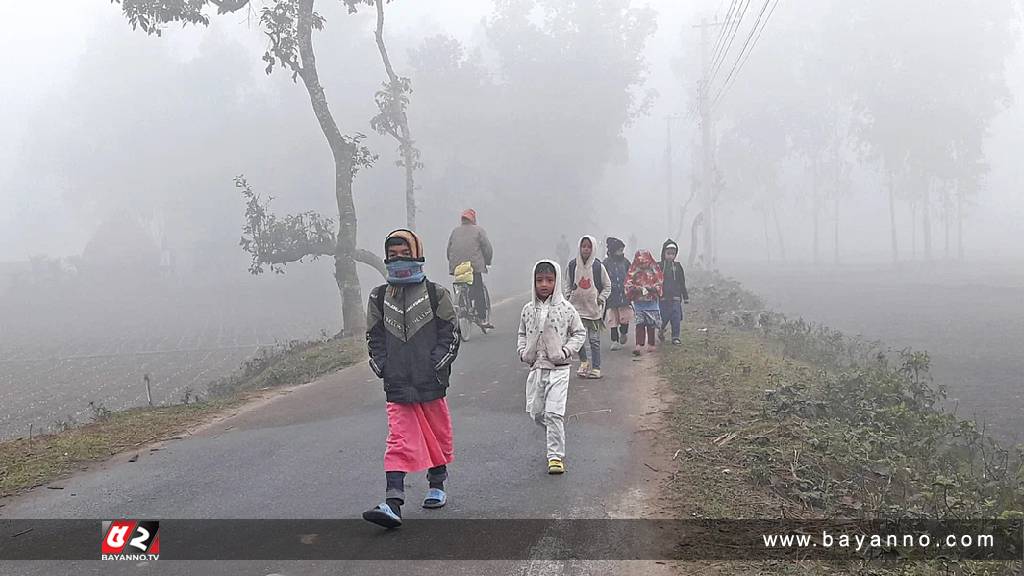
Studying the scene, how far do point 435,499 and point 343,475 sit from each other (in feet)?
4.17

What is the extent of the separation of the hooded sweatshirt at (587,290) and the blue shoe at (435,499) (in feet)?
16.2

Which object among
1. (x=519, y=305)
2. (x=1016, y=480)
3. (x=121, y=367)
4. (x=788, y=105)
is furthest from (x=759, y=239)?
(x=1016, y=480)

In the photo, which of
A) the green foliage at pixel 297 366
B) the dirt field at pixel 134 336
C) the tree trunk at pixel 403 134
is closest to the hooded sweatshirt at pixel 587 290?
the green foliage at pixel 297 366

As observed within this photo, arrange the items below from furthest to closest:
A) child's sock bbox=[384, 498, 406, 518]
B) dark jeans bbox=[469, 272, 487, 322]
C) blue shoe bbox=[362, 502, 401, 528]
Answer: dark jeans bbox=[469, 272, 487, 322], child's sock bbox=[384, 498, 406, 518], blue shoe bbox=[362, 502, 401, 528]

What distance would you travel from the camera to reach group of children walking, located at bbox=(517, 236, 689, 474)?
6398mm

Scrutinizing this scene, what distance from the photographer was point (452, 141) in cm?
4319

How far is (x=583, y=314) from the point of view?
10.1 meters

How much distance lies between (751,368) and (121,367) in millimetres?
17705

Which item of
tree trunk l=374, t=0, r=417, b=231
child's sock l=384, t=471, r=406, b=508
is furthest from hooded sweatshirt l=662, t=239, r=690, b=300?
tree trunk l=374, t=0, r=417, b=231

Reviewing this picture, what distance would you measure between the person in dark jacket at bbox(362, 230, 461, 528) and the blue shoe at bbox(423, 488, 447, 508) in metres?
0.25

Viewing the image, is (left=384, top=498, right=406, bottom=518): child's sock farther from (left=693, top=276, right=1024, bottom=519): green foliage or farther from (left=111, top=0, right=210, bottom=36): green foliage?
(left=111, top=0, right=210, bottom=36): green foliage

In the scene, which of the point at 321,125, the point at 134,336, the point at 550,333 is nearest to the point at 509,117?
the point at 134,336

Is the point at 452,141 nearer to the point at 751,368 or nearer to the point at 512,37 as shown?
the point at 512,37

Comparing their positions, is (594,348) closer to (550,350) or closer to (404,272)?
(550,350)
